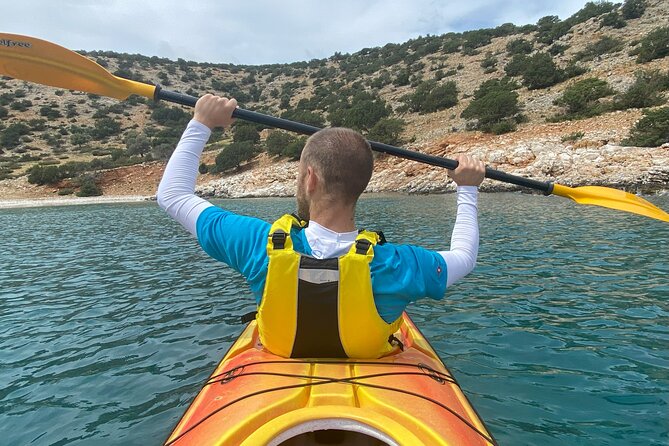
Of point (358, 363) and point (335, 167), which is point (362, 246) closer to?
point (335, 167)

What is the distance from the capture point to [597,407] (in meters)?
3.52

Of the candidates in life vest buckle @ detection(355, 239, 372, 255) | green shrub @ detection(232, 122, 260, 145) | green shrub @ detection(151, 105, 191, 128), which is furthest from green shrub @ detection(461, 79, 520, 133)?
green shrub @ detection(151, 105, 191, 128)

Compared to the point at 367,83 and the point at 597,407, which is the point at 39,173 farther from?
the point at 597,407

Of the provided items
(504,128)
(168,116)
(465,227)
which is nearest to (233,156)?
(504,128)

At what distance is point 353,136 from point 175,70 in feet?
299

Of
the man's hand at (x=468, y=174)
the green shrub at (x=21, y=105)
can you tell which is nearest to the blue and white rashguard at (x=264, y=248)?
the man's hand at (x=468, y=174)

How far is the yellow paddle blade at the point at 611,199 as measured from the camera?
4383mm

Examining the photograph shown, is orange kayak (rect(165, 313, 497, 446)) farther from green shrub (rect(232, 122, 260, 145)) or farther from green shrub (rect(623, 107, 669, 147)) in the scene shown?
green shrub (rect(232, 122, 260, 145))

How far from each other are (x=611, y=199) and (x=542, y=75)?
31879 millimetres

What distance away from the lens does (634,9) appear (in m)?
42.1

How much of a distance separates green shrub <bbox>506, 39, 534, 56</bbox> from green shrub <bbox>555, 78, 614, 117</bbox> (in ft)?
63.4

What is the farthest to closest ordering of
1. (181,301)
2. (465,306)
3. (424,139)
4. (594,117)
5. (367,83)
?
(367,83), (424,139), (594,117), (181,301), (465,306)

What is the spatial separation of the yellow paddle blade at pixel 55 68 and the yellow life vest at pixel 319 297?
2265mm

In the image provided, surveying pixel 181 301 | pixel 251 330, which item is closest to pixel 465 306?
pixel 251 330
